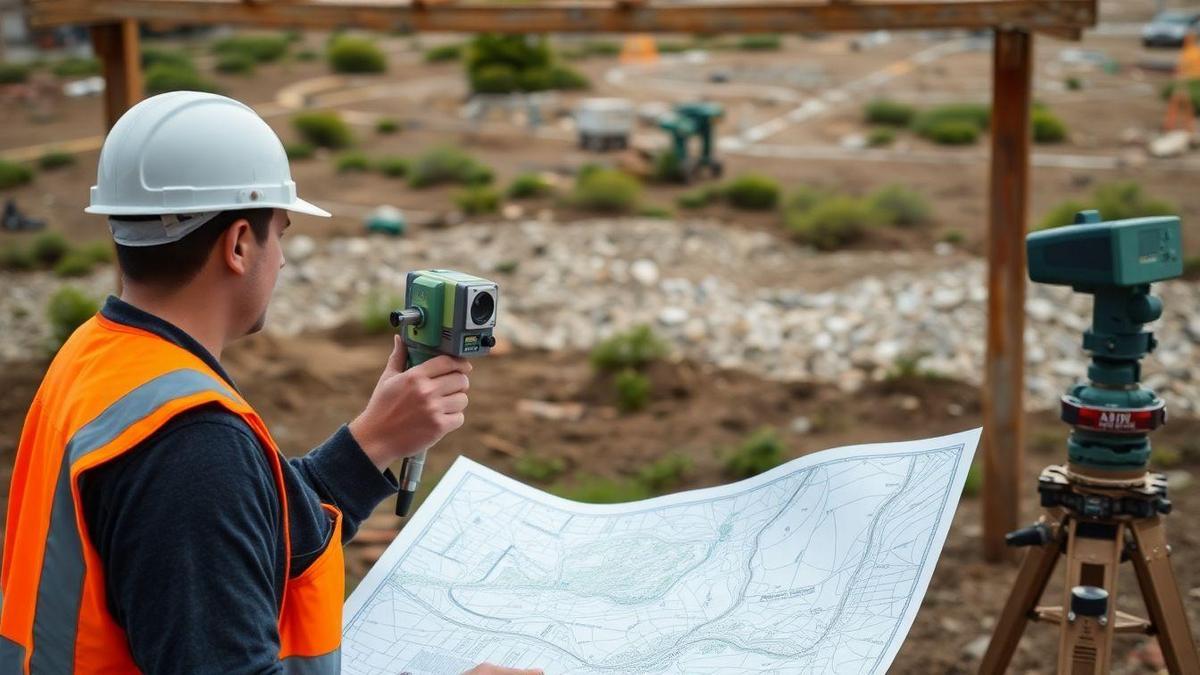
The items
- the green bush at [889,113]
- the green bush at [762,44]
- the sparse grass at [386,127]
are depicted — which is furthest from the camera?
the green bush at [762,44]

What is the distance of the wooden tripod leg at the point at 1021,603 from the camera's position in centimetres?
291

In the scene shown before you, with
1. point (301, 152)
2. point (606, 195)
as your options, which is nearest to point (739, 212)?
point (606, 195)

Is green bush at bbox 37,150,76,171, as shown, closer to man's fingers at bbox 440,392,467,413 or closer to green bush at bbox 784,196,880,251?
green bush at bbox 784,196,880,251

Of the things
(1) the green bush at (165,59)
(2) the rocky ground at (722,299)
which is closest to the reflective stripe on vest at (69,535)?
(2) the rocky ground at (722,299)

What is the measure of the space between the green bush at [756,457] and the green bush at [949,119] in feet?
36.3

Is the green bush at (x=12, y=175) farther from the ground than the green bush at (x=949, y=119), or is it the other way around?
the green bush at (x=949, y=119)

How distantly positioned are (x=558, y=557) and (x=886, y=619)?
2.08 feet

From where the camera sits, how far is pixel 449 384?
209 centimetres

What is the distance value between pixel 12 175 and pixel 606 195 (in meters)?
6.82

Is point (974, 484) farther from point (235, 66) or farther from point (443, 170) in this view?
point (235, 66)

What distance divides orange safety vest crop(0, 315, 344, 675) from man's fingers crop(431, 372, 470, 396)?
1.20 ft

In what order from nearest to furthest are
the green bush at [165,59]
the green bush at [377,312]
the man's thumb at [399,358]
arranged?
the man's thumb at [399,358], the green bush at [377,312], the green bush at [165,59]

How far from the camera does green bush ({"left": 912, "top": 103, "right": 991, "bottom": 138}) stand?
1678cm

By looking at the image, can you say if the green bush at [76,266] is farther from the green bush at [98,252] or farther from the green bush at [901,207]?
the green bush at [901,207]
